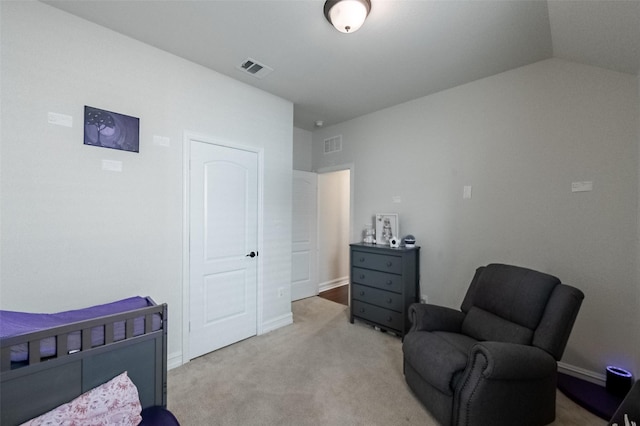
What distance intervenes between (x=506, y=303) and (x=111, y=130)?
3.33 metres

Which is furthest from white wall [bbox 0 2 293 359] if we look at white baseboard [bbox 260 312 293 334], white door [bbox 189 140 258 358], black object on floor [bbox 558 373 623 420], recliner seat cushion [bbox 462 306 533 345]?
black object on floor [bbox 558 373 623 420]

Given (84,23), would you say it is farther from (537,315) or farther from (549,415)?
(549,415)

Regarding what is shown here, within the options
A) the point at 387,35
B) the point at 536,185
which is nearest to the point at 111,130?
the point at 387,35

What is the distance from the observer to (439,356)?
5.67ft

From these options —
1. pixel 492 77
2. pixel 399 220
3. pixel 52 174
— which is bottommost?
pixel 399 220

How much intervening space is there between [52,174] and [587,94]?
4.19 meters

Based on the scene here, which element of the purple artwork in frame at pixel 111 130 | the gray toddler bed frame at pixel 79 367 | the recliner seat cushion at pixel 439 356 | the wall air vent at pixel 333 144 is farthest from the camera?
the wall air vent at pixel 333 144

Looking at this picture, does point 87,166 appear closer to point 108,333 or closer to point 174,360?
point 108,333

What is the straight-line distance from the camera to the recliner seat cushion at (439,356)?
163 centimetres

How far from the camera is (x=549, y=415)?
1.70 meters

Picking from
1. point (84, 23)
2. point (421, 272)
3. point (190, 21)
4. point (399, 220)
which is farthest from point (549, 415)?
point (84, 23)

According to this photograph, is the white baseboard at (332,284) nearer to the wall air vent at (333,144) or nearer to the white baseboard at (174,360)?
the wall air vent at (333,144)

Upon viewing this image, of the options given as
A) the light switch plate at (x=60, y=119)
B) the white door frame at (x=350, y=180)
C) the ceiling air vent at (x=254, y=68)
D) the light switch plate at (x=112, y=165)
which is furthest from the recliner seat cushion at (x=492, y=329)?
the light switch plate at (x=60, y=119)

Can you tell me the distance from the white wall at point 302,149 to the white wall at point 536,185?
1563 mm
